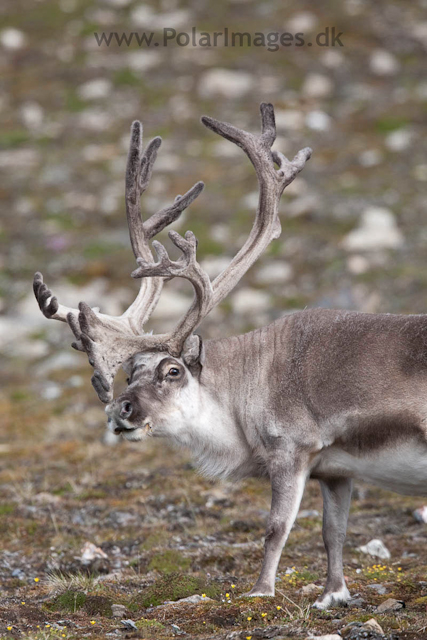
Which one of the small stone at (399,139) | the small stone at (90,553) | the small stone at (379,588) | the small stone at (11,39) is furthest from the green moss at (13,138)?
the small stone at (379,588)

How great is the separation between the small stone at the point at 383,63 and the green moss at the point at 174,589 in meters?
19.8

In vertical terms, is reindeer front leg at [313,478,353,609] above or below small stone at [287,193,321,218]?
below

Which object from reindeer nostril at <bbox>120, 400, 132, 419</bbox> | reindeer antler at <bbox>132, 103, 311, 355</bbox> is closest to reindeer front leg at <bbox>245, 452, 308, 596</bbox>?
reindeer nostril at <bbox>120, 400, 132, 419</bbox>

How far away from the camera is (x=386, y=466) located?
698 cm

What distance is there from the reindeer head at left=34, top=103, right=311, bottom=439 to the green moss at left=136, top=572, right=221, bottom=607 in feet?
4.06

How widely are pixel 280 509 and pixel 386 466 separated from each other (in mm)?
884

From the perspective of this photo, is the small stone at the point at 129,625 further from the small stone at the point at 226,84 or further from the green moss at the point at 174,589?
the small stone at the point at 226,84

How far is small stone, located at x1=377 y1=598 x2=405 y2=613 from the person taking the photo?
6.66 metres

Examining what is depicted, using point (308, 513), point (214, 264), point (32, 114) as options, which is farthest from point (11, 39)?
point (308, 513)

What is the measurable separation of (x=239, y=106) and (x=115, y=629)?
766 inches

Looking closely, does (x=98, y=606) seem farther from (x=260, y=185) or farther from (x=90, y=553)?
(x=260, y=185)

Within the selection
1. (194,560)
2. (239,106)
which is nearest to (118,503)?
(194,560)

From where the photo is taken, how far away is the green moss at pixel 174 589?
7.35m

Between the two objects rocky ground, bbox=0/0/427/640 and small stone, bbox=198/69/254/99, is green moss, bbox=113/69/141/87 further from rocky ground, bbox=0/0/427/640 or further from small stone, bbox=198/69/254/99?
small stone, bbox=198/69/254/99
